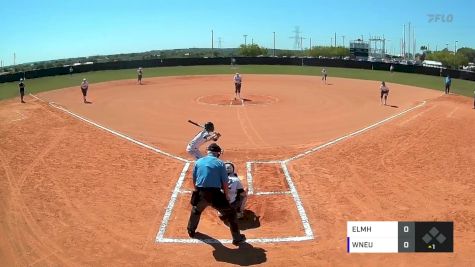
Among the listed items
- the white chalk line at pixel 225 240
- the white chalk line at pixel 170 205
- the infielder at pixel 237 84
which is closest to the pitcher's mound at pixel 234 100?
the infielder at pixel 237 84

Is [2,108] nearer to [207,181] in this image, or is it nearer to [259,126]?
[259,126]

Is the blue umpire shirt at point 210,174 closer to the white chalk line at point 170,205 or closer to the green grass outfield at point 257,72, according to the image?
the white chalk line at point 170,205

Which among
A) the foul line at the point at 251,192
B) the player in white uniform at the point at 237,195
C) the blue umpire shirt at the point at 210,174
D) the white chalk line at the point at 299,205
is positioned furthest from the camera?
the player in white uniform at the point at 237,195

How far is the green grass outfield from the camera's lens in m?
39.6

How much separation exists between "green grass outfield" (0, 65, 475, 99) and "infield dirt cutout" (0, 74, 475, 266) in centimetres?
1337

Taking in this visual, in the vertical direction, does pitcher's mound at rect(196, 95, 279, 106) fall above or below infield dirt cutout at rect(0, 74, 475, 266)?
above

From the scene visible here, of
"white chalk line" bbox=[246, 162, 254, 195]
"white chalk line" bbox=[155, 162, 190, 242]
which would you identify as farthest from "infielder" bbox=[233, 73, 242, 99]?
"white chalk line" bbox=[155, 162, 190, 242]

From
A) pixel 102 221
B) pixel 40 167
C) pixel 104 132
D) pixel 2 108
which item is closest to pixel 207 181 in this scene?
pixel 102 221

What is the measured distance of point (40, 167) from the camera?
1452cm

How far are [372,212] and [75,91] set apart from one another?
32657mm

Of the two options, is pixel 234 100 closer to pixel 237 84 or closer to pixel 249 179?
pixel 237 84

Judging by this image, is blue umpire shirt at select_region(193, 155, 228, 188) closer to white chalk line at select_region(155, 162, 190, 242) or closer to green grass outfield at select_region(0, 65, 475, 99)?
white chalk line at select_region(155, 162, 190, 242)

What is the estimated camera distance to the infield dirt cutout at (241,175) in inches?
348

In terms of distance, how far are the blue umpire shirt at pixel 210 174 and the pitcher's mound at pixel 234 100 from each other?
2083cm
